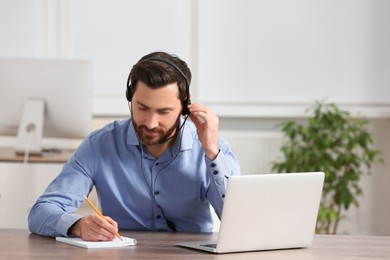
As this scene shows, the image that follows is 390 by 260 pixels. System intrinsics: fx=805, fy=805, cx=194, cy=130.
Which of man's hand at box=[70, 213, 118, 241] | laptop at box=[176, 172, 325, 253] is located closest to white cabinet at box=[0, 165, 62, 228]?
man's hand at box=[70, 213, 118, 241]

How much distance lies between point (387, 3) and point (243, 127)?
1.29 m

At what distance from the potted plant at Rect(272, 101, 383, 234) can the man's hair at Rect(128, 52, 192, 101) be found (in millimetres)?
2570

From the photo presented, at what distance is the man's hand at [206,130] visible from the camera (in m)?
2.61

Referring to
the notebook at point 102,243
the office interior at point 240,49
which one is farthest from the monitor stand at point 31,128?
the notebook at point 102,243

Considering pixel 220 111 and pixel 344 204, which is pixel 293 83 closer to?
pixel 220 111

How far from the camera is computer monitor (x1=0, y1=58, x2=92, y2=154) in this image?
166 inches

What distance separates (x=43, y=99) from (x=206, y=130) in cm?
189

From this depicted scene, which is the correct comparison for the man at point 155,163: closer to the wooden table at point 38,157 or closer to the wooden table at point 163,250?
the wooden table at point 163,250

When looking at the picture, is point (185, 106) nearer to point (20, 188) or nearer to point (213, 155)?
point (213, 155)

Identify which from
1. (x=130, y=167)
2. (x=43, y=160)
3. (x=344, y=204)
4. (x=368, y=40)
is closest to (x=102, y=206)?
(x=130, y=167)

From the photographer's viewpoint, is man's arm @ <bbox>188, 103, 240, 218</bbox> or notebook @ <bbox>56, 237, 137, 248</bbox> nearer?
notebook @ <bbox>56, 237, 137, 248</bbox>

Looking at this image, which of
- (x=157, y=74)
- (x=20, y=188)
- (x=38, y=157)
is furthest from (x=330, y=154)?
(x=157, y=74)

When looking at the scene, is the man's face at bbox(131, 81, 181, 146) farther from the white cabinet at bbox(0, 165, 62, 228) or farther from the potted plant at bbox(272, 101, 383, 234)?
the potted plant at bbox(272, 101, 383, 234)

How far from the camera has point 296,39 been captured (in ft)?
17.9
